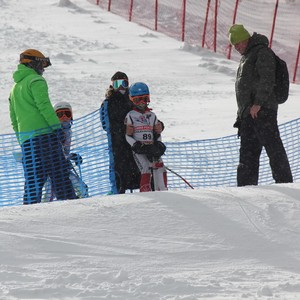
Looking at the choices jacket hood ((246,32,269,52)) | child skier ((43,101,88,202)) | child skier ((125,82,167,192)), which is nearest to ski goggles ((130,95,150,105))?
child skier ((125,82,167,192))

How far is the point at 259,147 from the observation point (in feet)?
24.9

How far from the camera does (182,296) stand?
4539mm

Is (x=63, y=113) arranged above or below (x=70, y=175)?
above

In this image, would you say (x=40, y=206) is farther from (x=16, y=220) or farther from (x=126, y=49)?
(x=126, y=49)

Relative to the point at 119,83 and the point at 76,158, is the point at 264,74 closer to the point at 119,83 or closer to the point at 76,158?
the point at 119,83

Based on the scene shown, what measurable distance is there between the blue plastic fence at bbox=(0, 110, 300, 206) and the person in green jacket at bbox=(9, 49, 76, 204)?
0.59 ft

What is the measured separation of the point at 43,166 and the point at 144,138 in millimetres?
901

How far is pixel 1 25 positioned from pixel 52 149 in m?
15.8

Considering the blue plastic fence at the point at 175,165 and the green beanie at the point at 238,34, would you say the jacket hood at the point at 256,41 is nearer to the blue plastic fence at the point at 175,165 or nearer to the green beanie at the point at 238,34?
the green beanie at the point at 238,34

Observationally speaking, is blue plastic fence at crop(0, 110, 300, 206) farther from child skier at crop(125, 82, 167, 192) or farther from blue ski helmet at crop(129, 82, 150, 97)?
blue ski helmet at crop(129, 82, 150, 97)

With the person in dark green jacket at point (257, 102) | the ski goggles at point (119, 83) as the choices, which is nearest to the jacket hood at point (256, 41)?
the person in dark green jacket at point (257, 102)

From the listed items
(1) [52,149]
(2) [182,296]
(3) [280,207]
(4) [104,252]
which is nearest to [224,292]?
(2) [182,296]

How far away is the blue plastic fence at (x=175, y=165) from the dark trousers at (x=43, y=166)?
139 mm

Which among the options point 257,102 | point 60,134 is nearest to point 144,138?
point 60,134
